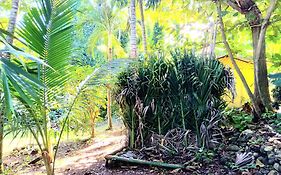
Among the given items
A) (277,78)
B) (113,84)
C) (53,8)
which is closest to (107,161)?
(113,84)

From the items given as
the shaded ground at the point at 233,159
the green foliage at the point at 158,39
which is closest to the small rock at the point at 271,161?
the shaded ground at the point at 233,159

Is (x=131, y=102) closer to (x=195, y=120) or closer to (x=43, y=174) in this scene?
(x=195, y=120)

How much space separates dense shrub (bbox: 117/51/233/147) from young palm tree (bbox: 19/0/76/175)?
4.02 ft

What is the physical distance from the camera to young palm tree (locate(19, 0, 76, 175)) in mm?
3340

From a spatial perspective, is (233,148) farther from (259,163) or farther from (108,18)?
(108,18)

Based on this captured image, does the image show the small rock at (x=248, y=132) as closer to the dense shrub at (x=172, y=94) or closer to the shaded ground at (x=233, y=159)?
the shaded ground at (x=233, y=159)

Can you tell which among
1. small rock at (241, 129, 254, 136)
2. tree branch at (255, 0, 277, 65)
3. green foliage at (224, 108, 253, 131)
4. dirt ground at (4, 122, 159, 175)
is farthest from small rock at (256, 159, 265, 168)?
tree branch at (255, 0, 277, 65)

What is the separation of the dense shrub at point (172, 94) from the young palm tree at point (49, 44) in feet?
4.02

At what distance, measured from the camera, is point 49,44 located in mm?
3420

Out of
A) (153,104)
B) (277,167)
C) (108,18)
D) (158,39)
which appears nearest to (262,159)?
(277,167)

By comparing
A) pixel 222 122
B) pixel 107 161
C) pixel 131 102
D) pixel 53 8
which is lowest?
pixel 107 161

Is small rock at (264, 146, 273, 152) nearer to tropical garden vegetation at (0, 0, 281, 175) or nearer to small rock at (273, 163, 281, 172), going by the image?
tropical garden vegetation at (0, 0, 281, 175)

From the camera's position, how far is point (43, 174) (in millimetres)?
4785

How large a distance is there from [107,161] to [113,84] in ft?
3.92
